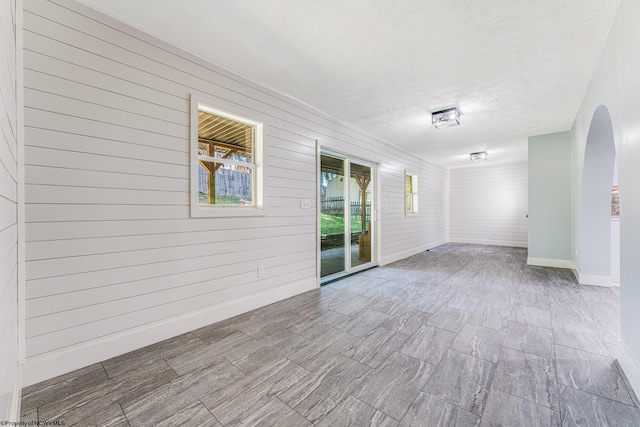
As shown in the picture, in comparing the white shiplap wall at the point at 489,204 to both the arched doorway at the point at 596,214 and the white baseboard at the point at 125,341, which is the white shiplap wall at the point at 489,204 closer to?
the arched doorway at the point at 596,214

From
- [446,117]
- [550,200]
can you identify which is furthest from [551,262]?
[446,117]

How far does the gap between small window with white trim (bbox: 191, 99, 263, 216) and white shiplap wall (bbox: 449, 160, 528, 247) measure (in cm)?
816

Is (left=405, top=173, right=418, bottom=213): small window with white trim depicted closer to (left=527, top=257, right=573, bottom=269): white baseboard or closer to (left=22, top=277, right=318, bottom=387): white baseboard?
(left=527, top=257, right=573, bottom=269): white baseboard

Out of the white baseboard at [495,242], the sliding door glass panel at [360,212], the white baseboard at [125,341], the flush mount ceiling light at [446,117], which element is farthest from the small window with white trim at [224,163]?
the white baseboard at [495,242]

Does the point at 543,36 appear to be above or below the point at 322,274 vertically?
above

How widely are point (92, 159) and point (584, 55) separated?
4.50 metres

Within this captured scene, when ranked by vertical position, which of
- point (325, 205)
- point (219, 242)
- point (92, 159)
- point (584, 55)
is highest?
point (584, 55)

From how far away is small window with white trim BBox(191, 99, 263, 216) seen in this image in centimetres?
259

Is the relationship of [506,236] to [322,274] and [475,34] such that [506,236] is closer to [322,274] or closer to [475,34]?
[322,274]

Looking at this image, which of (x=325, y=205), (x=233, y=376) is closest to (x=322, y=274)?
(x=325, y=205)

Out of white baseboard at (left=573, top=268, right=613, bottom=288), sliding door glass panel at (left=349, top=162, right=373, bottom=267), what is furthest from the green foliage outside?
white baseboard at (left=573, top=268, right=613, bottom=288)

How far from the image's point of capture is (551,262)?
5.08 meters

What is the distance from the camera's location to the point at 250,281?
118 inches

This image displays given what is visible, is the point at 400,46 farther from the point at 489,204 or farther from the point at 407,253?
the point at 489,204
